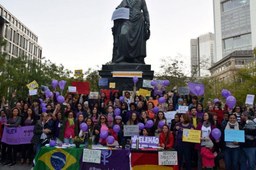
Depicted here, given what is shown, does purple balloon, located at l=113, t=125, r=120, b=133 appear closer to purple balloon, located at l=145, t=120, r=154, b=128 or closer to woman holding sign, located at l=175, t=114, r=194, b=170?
purple balloon, located at l=145, t=120, r=154, b=128

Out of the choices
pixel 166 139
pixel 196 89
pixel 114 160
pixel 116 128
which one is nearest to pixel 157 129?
pixel 166 139

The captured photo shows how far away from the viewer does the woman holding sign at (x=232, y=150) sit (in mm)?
8242

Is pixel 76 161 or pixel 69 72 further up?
pixel 69 72

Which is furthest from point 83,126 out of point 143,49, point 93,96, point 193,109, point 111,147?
point 143,49

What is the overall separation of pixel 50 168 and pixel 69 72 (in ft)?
135

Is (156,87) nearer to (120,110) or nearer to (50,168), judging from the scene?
(120,110)

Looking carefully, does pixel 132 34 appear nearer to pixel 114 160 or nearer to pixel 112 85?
pixel 112 85

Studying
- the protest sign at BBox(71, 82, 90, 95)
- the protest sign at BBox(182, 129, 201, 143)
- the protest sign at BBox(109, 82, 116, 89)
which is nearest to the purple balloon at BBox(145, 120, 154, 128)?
the protest sign at BBox(182, 129, 201, 143)

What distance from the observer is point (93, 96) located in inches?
523

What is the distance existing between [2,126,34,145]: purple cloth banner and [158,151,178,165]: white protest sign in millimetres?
4428

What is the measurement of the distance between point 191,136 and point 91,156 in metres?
2.67

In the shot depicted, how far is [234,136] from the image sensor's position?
8008 millimetres

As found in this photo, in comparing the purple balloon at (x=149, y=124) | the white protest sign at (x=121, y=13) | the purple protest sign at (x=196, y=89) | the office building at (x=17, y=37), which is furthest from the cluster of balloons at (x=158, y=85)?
the office building at (x=17, y=37)

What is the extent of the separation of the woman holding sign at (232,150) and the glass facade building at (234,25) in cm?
9620
